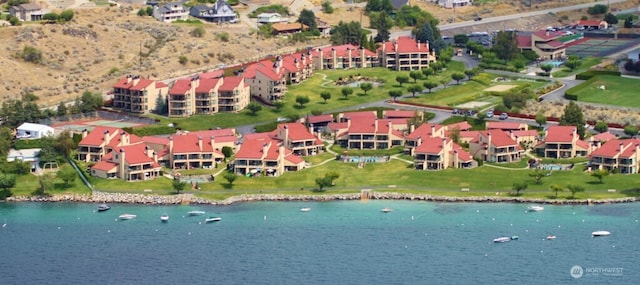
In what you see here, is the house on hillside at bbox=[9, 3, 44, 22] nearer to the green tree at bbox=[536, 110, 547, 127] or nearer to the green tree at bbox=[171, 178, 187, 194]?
the green tree at bbox=[171, 178, 187, 194]

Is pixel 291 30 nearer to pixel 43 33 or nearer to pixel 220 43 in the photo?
pixel 220 43

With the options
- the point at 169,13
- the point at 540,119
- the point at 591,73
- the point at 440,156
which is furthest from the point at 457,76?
the point at 169,13

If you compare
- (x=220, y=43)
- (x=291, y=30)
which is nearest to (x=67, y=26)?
(x=220, y=43)

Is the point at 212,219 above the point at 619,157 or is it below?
below

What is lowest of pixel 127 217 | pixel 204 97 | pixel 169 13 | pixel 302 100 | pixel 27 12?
pixel 127 217

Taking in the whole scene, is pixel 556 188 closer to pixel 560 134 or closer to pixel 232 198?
pixel 560 134

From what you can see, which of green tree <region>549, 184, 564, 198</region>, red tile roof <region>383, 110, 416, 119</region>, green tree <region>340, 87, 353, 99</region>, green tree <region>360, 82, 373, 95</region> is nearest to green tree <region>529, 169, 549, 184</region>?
green tree <region>549, 184, 564, 198</region>

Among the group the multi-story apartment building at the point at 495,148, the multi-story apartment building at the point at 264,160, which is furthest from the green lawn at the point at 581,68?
the multi-story apartment building at the point at 264,160
